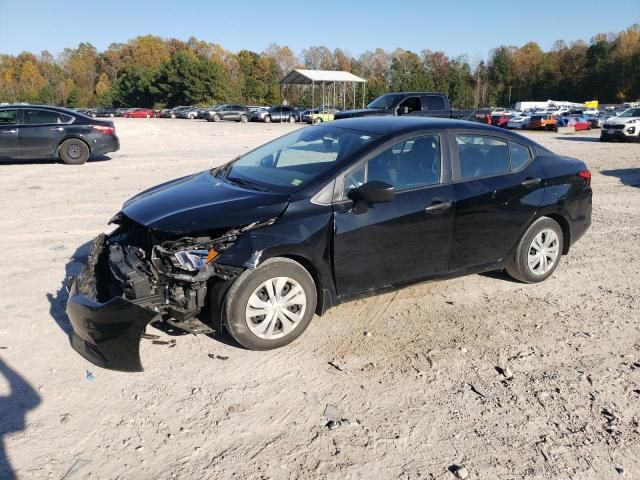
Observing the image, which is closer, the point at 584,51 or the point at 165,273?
the point at 165,273

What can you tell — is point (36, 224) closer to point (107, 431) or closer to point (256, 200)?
point (256, 200)

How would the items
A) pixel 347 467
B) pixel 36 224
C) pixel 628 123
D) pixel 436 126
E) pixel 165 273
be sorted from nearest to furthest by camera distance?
pixel 347 467
pixel 165 273
pixel 436 126
pixel 36 224
pixel 628 123

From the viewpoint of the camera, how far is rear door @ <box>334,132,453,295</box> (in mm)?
4129

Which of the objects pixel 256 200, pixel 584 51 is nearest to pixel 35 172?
pixel 256 200

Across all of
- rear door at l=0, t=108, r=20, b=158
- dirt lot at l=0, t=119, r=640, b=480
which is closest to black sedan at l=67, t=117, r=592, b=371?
dirt lot at l=0, t=119, r=640, b=480

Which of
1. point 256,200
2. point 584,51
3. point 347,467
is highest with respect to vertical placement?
point 584,51

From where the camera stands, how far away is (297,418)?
3.20m

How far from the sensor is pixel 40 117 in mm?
12773

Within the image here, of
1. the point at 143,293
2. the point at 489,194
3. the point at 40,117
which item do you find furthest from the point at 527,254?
the point at 40,117

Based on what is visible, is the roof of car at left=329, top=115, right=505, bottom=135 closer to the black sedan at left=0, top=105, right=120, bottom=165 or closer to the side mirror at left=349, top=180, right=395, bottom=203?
the side mirror at left=349, top=180, right=395, bottom=203

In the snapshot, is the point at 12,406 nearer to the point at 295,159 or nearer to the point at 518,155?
the point at 295,159

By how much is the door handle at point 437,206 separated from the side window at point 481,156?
1.22 feet

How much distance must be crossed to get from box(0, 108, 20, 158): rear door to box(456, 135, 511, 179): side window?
11.6m

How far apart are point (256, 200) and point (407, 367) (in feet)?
5.48
